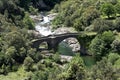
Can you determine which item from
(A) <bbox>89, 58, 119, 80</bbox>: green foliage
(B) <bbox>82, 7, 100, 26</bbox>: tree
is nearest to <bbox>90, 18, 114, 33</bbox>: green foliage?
(B) <bbox>82, 7, 100, 26</bbox>: tree

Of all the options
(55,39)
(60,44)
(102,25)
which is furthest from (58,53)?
(102,25)

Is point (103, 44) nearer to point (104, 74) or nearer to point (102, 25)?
point (102, 25)

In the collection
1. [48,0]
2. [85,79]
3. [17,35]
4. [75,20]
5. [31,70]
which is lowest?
[85,79]

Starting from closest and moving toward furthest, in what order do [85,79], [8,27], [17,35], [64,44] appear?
[85,79] → [17,35] → [8,27] → [64,44]

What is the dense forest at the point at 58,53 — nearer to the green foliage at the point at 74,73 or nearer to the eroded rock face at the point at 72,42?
the green foliage at the point at 74,73

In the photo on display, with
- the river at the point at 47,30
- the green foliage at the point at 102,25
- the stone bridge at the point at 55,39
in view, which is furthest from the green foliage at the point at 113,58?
the stone bridge at the point at 55,39

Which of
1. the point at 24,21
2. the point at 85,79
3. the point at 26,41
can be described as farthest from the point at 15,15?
the point at 85,79

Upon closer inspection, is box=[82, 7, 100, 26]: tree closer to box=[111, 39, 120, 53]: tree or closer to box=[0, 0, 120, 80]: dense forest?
box=[0, 0, 120, 80]: dense forest

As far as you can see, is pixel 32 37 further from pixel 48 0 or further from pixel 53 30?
pixel 48 0
